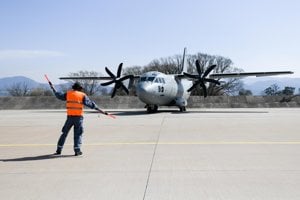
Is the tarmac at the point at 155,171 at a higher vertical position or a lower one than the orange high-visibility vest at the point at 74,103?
lower

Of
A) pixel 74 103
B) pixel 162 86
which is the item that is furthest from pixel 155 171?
pixel 162 86

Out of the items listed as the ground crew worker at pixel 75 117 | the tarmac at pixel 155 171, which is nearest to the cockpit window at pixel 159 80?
the tarmac at pixel 155 171

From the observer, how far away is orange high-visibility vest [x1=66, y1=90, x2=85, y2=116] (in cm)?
926

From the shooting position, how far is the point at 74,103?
9.31 meters

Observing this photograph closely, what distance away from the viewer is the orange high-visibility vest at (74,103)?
926cm

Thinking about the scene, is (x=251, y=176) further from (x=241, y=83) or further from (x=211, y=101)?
(x=241, y=83)

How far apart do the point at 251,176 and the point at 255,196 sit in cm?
127

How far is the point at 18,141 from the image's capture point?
12.1 m

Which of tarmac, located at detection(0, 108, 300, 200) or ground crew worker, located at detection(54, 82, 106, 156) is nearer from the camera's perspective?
tarmac, located at detection(0, 108, 300, 200)

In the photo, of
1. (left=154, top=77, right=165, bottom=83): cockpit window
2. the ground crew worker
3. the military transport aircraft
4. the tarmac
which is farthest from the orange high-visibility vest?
(left=154, top=77, right=165, bottom=83): cockpit window

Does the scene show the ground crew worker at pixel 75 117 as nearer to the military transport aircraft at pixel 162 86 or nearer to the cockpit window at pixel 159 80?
the military transport aircraft at pixel 162 86

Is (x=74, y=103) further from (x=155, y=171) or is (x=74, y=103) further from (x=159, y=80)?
(x=159, y=80)

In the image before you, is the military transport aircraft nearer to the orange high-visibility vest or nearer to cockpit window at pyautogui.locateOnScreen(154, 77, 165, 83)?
cockpit window at pyautogui.locateOnScreen(154, 77, 165, 83)

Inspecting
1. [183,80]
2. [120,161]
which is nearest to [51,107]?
[183,80]
